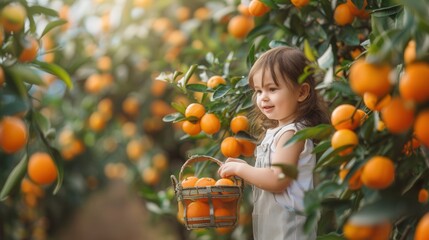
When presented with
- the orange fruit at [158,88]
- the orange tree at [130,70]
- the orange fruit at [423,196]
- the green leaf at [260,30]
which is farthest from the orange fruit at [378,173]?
the orange fruit at [158,88]

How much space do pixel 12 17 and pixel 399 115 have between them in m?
0.80

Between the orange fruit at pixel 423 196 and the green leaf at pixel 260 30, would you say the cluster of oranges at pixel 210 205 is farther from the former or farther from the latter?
the green leaf at pixel 260 30

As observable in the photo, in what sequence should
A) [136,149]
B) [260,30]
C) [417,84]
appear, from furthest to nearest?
[136,149]
[260,30]
[417,84]

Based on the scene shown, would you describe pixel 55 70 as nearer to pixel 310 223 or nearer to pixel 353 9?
pixel 310 223

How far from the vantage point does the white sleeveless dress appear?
161 centimetres

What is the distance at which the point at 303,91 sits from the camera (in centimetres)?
169

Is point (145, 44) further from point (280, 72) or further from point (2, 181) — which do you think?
point (280, 72)

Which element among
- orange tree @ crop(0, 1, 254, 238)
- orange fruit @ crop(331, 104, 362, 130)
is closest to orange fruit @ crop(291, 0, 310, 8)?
orange fruit @ crop(331, 104, 362, 130)

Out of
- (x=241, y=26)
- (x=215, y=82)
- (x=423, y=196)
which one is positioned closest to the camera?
(x=423, y=196)

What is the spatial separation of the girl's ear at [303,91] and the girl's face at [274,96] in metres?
0.01

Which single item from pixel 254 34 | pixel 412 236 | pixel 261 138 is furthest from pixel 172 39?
pixel 412 236

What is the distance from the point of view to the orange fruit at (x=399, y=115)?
43.5 inches

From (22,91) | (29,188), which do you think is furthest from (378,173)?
(29,188)

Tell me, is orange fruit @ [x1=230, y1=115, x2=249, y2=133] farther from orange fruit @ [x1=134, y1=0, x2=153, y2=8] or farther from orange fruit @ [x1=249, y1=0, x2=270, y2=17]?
orange fruit @ [x1=134, y1=0, x2=153, y2=8]
